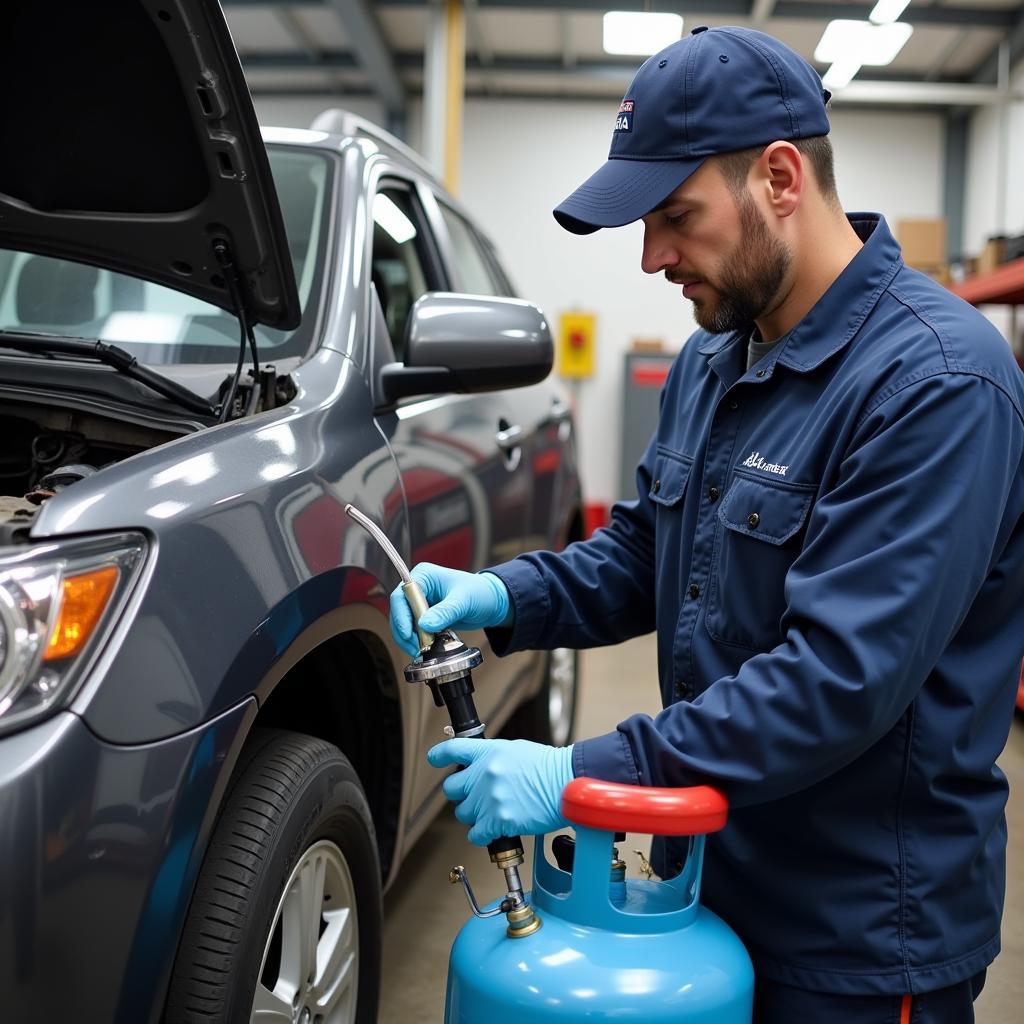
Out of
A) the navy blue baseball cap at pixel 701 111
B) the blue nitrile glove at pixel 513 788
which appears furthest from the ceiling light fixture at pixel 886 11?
the blue nitrile glove at pixel 513 788

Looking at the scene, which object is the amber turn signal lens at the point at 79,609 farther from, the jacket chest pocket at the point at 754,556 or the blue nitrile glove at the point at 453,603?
the jacket chest pocket at the point at 754,556

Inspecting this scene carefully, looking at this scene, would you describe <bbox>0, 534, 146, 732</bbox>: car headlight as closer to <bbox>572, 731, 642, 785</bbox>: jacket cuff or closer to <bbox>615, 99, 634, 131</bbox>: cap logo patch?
<bbox>572, 731, 642, 785</bbox>: jacket cuff

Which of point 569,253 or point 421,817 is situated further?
point 569,253

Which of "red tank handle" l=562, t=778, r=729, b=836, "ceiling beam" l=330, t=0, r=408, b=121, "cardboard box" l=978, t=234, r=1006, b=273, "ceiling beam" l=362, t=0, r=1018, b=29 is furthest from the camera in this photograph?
"ceiling beam" l=362, t=0, r=1018, b=29

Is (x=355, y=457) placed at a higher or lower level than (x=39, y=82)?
lower

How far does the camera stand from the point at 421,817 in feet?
6.61

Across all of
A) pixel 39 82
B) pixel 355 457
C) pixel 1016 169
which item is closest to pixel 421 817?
pixel 355 457

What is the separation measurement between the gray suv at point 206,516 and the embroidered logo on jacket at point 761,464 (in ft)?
1.75

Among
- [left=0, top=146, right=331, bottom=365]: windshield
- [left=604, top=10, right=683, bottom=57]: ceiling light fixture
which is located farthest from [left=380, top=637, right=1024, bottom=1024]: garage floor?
[left=604, top=10, right=683, bottom=57]: ceiling light fixture

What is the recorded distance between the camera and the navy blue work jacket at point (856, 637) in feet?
3.52

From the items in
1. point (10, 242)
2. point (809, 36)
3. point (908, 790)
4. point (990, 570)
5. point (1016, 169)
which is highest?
point (809, 36)

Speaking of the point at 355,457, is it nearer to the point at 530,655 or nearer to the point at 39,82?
the point at 39,82

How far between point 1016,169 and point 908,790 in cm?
836

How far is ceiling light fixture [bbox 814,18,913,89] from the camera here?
7707mm
